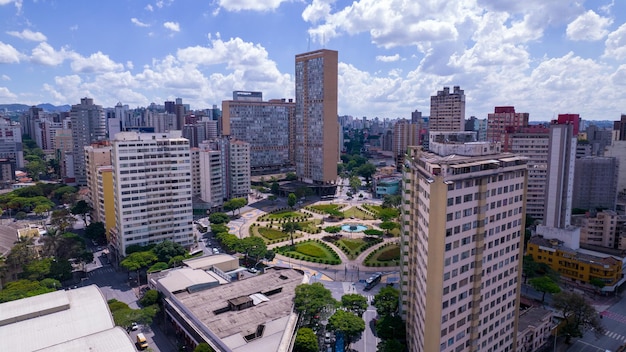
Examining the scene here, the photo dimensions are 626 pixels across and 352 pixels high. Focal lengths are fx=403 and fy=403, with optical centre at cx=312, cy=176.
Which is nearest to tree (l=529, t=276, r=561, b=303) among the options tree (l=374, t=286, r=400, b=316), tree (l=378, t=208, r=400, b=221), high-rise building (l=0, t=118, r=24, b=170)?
tree (l=374, t=286, r=400, b=316)

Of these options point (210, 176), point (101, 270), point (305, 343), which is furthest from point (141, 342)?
point (210, 176)

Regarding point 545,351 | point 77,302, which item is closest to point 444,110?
point 545,351

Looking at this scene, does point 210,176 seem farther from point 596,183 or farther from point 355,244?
point 596,183

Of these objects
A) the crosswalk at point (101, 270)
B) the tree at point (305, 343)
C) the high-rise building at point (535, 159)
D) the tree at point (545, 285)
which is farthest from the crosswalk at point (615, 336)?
the crosswalk at point (101, 270)

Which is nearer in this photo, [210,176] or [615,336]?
[615,336]

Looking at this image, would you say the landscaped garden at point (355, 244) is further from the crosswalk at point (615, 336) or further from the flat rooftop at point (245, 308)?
the crosswalk at point (615, 336)

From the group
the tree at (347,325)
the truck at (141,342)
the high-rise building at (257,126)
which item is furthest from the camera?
the high-rise building at (257,126)
